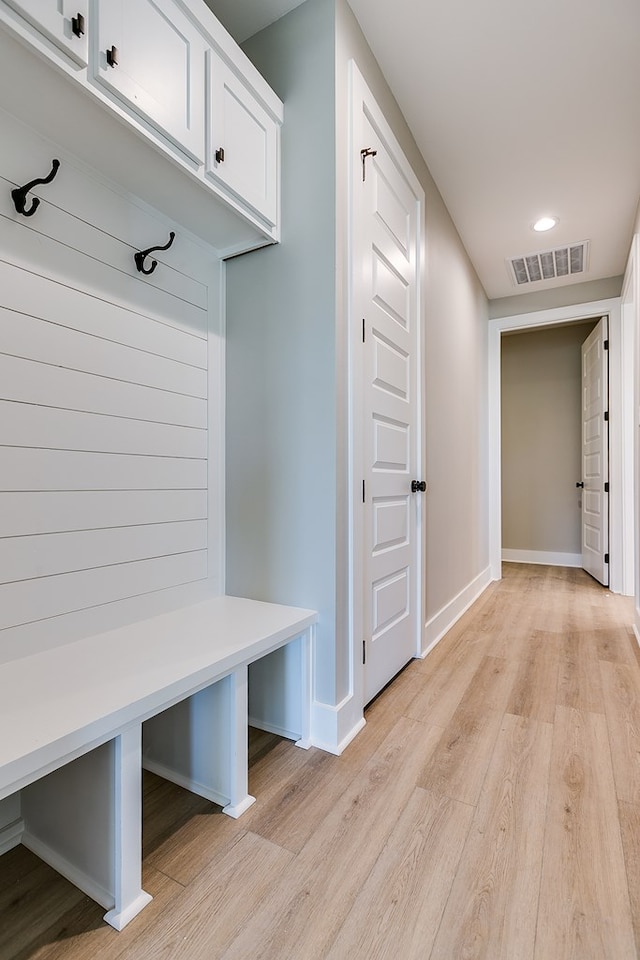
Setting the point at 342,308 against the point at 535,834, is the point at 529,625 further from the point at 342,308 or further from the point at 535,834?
the point at 342,308

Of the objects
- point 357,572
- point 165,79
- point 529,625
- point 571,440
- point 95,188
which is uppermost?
point 165,79

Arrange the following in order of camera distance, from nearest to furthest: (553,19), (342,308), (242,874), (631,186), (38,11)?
(38,11), (242,874), (342,308), (553,19), (631,186)

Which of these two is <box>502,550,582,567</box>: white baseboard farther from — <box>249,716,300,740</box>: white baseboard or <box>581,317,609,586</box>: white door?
<box>249,716,300,740</box>: white baseboard

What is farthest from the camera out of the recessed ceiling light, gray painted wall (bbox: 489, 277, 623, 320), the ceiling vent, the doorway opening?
the doorway opening

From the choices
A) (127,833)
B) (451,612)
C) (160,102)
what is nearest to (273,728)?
(127,833)

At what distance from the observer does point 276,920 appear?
1.01 m


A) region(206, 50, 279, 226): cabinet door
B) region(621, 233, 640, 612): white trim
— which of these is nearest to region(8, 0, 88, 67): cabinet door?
region(206, 50, 279, 226): cabinet door

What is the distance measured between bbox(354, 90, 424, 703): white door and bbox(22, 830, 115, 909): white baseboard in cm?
105

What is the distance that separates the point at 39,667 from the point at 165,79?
154 cm

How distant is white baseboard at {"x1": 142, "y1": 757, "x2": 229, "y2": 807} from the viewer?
1387 millimetres

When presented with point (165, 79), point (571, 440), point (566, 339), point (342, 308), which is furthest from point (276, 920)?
point (566, 339)

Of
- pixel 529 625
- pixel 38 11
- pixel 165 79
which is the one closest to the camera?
pixel 38 11

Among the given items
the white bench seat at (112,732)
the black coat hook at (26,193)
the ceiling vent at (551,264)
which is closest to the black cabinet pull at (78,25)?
the black coat hook at (26,193)

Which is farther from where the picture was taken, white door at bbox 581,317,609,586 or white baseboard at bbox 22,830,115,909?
white door at bbox 581,317,609,586
